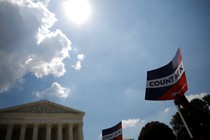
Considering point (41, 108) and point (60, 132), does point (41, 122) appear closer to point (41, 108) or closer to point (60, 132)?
point (41, 108)

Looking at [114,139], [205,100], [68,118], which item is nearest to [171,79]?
[114,139]

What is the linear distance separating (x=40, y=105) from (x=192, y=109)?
125ft

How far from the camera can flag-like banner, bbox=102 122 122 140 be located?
16.9 m

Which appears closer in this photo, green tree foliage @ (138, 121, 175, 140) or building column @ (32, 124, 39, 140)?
green tree foliage @ (138, 121, 175, 140)

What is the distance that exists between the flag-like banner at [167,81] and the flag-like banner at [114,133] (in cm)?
950

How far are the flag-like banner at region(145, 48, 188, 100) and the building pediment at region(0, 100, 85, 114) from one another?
33.6 m

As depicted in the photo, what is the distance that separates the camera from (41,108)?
123 ft

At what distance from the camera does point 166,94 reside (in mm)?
8102

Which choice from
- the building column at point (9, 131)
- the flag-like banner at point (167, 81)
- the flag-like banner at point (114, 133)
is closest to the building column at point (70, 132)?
the building column at point (9, 131)

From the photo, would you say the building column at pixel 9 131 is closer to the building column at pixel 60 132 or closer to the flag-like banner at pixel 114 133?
the building column at pixel 60 132

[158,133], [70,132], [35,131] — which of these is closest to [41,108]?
[35,131]

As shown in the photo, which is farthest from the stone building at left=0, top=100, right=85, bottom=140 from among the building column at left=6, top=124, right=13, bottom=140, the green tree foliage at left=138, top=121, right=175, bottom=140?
the green tree foliage at left=138, top=121, right=175, bottom=140

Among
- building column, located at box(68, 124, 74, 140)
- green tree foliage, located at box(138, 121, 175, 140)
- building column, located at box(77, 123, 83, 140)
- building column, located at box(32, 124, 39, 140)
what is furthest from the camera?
building column, located at box(77, 123, 83, 140)

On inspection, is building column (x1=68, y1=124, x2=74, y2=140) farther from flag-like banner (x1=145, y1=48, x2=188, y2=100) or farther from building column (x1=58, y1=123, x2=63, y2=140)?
flag-like banner (x1=145, y1=48, x2=188, y2=100)
